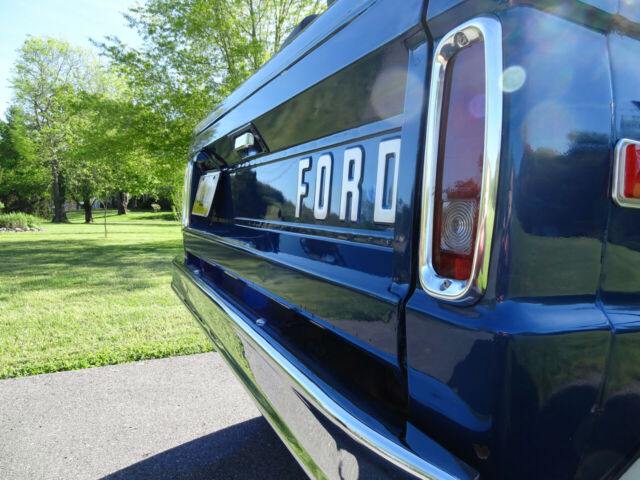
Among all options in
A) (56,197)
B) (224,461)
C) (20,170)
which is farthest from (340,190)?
(20,170)

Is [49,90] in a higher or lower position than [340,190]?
higher

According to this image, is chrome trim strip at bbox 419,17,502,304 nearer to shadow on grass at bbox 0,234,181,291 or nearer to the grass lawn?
the grass lawn

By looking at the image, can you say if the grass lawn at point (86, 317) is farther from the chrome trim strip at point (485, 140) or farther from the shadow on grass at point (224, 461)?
the chrome trim strip at point (485, 140)

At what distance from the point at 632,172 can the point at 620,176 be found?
25 millimetres

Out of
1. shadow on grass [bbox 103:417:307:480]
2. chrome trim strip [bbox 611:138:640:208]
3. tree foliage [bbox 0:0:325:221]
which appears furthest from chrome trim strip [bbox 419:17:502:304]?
tree foliage [bbox 0:0:325:221]

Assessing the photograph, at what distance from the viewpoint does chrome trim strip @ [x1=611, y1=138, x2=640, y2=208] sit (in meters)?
0.78

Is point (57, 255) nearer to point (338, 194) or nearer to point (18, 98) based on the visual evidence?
point (338, 194)

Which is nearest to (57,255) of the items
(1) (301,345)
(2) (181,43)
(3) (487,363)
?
(2) (181,43)

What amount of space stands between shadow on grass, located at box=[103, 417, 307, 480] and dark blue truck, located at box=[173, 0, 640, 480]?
1159mm

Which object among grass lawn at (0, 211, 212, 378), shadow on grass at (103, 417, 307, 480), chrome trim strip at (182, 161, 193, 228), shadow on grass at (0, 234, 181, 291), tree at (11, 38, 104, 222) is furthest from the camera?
tree at (11, 38, 104, 222)

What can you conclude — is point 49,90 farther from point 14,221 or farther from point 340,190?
point 340,190

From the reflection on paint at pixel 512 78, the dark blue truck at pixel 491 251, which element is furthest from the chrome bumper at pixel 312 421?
the reflection on paint at pixel 512 78

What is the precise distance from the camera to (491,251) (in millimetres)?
767

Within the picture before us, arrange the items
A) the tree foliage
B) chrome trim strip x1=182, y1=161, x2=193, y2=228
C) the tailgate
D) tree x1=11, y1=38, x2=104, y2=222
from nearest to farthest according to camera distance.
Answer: the tailgate → chrome trim strip x1=182, y1=161, x2=193, y2=228 → the tree foliage → tree x1=11, y1=38, x2=104, y2=222
